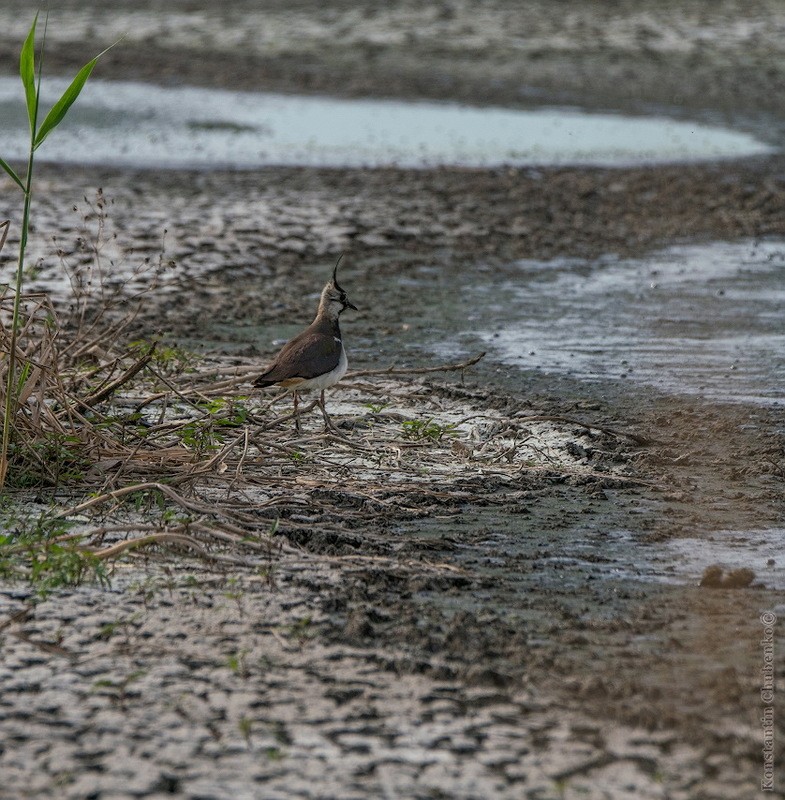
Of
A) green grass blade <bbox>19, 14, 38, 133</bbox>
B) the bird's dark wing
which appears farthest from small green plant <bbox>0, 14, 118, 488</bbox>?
the bird's dark wing

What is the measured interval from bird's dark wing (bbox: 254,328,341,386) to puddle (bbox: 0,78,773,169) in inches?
342

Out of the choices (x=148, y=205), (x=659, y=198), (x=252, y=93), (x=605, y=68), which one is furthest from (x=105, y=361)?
(x=605, y=68)

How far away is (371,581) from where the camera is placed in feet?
17.1

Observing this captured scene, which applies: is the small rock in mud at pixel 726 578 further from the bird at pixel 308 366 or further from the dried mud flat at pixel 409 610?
the bird at pixel 308 366

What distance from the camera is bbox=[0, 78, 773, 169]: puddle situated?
51.9ft

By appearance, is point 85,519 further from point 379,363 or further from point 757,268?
point 757,268

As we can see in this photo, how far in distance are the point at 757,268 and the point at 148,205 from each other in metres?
5.51

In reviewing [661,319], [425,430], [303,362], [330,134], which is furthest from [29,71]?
[330,134]

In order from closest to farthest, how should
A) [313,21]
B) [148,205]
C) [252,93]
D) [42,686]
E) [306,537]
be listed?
[42,686], [306,537], [148,205], [252,93], [313,21]

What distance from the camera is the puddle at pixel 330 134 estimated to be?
51.9 feet

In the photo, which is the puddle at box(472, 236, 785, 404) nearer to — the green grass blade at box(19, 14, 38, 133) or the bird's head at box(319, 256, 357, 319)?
the bird's head at box(319, 256, 357, 319)

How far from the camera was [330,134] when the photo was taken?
17234mm

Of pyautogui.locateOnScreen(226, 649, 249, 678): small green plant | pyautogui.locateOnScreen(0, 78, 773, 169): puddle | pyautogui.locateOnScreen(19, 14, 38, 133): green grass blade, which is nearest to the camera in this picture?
pyautogui.locateOnScreen(226, 649, 249, 678): small green plant

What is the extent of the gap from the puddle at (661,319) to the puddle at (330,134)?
14.0ft
